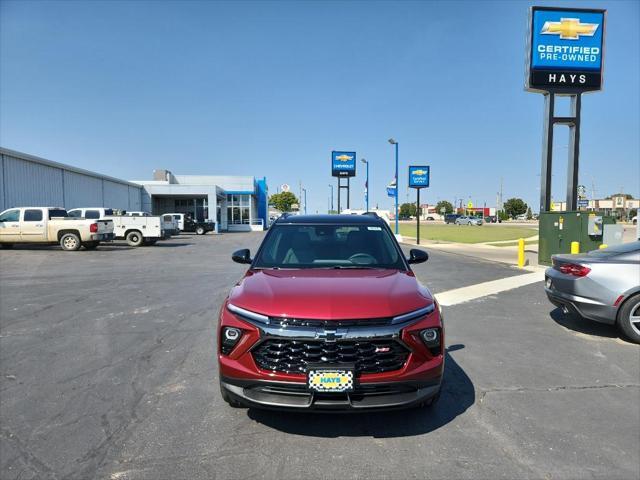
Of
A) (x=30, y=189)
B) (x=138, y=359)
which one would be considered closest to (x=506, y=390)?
(x=138, y=359)

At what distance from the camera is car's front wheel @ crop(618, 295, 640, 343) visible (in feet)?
19.1

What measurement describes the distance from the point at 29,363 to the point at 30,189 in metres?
24.2

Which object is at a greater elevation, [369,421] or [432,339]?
[432,339]

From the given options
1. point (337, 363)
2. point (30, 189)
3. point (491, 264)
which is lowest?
point (491, 264)

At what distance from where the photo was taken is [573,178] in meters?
17.2

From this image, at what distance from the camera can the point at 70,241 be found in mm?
19375

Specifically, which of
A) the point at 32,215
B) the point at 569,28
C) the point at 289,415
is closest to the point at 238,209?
the point at 32,215

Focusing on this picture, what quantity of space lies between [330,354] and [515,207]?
148 metres

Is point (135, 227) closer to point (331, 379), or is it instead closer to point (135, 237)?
point (135, 237)

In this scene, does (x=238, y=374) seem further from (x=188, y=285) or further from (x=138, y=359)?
(x=188, y=285)

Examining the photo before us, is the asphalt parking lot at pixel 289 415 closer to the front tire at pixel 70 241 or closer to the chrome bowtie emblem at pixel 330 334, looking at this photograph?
the chrome bowtie emblem at pixel 330 334

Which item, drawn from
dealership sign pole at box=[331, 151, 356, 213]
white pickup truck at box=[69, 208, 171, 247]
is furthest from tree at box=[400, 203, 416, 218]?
white pickup truck at box=[69, 208, 171, 247]

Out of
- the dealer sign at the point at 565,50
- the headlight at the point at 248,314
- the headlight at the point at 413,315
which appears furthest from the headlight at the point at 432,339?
the dealer sign at the point at 565,50

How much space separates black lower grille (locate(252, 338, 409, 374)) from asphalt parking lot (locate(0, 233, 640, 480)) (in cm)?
64
